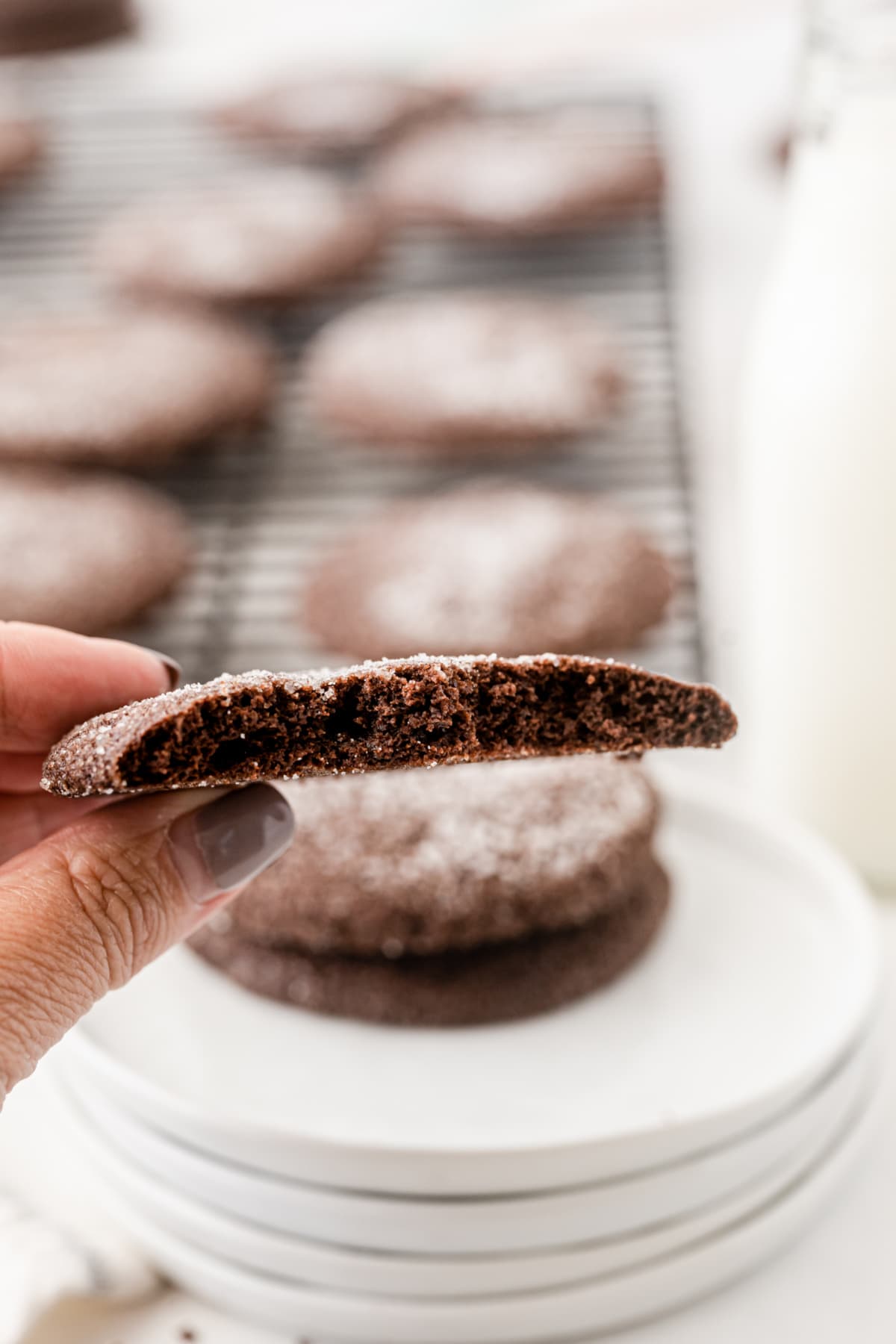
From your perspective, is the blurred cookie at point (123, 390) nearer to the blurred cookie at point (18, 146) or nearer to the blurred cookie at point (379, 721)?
the blurred cookie at point (18, 146)

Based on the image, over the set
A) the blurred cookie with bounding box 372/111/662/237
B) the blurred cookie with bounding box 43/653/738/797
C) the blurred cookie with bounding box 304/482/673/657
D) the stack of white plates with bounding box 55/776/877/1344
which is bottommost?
the stack of white plates with bounding box 55/776/877/1344

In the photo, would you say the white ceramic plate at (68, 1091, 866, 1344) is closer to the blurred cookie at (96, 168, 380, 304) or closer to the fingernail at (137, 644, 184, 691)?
the fingernail at (137, 644, 184, 691)

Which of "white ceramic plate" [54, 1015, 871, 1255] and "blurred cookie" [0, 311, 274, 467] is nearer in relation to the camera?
"white ceramic plate" [54, 1015, 871, 1255]

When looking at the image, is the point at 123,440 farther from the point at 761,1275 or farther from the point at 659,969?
the point at 761,1275

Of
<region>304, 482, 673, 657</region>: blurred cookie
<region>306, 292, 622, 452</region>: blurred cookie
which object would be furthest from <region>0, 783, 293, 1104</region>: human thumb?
<region>306, 292, 622, 452</region>: blurred cookie

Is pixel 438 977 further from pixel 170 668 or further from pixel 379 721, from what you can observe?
pixel 379 721

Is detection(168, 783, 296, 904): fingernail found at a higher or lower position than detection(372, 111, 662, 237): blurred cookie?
lower
